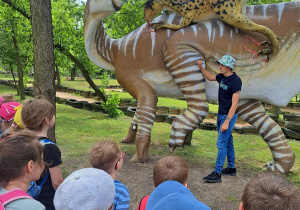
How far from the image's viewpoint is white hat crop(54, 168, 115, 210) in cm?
129

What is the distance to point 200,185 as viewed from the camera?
11.7 ft

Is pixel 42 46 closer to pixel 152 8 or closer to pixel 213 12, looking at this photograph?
pixel 152 8

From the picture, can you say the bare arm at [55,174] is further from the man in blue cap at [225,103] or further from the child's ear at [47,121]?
the man in blue cap at [225,103]

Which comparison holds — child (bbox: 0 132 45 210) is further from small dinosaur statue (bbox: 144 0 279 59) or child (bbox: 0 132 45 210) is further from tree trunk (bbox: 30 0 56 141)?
small dinosaur statue (bbox: 144 0 279 59)

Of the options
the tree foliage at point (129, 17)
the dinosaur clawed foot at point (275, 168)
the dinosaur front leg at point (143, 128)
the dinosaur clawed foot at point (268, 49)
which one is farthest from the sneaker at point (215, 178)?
the tree foliage at point (129, 17)

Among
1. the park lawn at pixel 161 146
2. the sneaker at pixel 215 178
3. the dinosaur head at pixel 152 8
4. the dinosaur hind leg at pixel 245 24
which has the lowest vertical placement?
the park lawn at pixel 161 146

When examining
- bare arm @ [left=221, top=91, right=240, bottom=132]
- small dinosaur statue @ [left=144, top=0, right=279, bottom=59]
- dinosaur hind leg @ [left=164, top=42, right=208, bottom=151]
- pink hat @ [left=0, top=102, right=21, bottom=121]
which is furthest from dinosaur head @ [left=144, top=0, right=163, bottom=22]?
pink hat @ [left=0, top=102, right=21, bottom=121]

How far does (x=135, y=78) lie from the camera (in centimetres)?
440

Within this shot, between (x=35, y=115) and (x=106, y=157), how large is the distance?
646mm

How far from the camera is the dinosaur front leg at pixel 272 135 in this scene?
155 inches

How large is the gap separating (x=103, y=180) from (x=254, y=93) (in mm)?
3191

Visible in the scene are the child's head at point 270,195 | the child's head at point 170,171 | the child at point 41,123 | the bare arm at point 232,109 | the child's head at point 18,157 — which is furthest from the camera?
the bare arm at point 232,109

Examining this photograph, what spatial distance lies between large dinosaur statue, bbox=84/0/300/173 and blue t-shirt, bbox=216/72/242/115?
0.46 m

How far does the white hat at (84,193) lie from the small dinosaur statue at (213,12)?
3.09 metres
